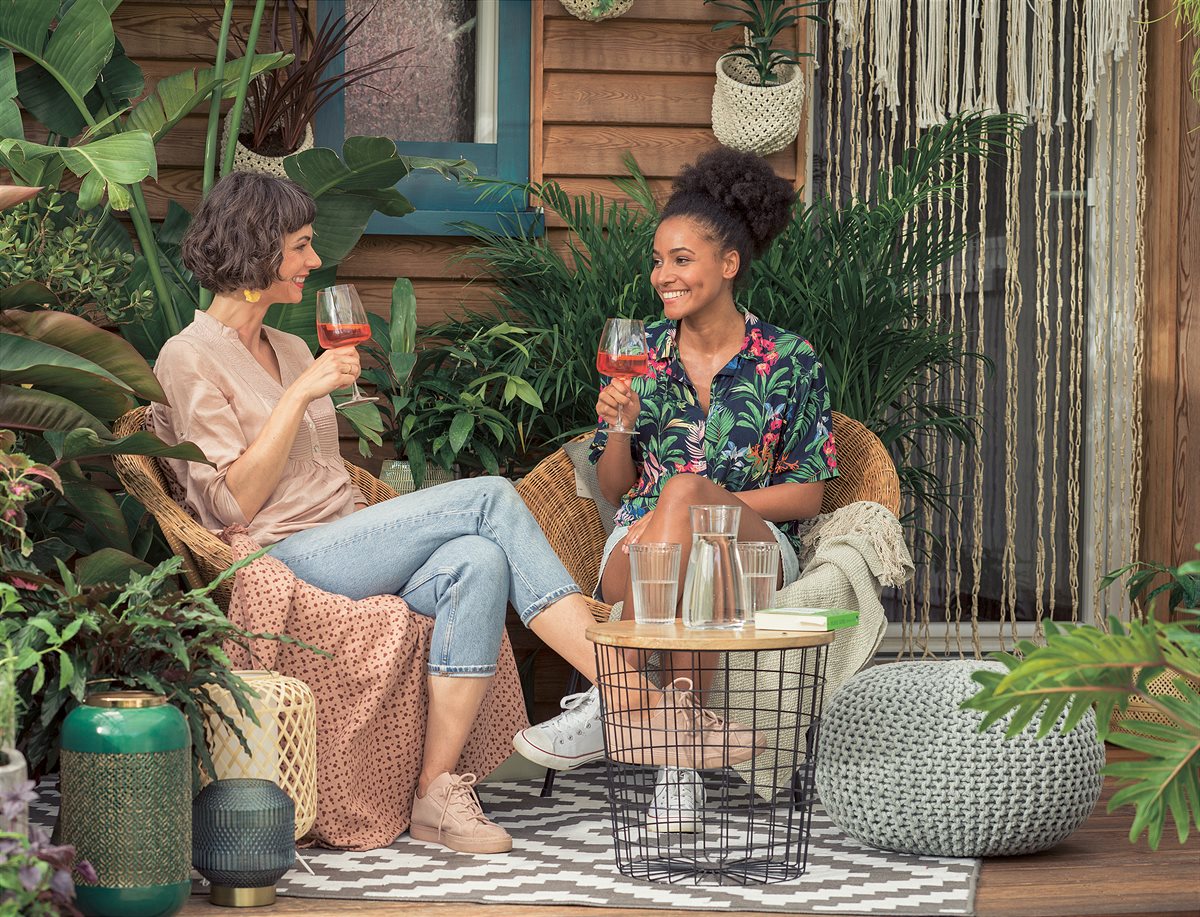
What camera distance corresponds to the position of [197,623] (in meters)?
2.44

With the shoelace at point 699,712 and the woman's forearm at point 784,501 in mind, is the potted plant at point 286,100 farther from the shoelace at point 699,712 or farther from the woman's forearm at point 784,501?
the shoelace at point 699,712

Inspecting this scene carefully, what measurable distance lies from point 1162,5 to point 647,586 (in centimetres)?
300

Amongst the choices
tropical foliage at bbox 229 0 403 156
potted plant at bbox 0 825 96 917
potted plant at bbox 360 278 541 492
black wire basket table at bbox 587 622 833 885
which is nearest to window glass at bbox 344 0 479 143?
tropical foliage at bbox 229 0 403 156

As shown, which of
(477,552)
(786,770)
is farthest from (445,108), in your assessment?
(786,770)

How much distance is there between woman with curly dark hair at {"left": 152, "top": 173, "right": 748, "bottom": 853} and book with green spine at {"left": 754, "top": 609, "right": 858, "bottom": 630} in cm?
40

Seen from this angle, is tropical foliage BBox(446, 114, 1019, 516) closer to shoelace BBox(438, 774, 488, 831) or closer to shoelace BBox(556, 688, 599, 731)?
shoelace BBox(556, 688, 599, 731)

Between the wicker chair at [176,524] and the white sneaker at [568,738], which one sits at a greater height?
the wicker chair at [176,524]

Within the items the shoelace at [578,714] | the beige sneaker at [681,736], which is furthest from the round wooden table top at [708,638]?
the shoelace at [578,714]

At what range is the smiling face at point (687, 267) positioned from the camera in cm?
343

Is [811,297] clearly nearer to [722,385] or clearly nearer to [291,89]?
[722,385]

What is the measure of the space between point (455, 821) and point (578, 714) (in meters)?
0.31

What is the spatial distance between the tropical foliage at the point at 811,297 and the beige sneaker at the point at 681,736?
109cm

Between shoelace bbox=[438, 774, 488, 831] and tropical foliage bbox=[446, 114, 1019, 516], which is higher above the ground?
tropical foliage bbox=[446, 114, 1019, 516]

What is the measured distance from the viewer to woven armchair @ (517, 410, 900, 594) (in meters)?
3.54
